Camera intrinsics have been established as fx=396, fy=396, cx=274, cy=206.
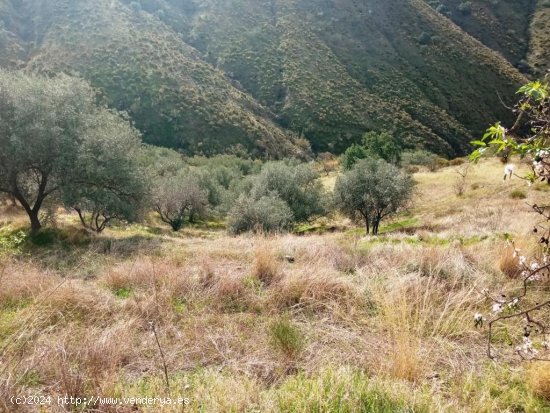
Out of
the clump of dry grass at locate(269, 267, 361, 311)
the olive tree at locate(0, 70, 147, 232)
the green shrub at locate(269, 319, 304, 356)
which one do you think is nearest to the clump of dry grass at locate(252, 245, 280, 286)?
the clump of dry grass at locate(269, 267, 361, 311)

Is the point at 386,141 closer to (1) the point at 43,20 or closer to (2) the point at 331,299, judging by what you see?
(2) the point at 331,299

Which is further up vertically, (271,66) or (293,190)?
(271,66)

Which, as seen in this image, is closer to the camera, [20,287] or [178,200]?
[20,287]

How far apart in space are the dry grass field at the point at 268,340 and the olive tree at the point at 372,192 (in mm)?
22628

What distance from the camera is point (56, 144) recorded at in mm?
16984

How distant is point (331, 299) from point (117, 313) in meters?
3.05

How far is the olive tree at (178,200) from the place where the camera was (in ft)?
137

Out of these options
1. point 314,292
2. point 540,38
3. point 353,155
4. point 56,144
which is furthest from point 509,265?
point 540,38

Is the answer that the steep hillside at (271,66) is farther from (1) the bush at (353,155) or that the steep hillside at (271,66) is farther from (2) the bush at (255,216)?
(2) the bush at (255,216)

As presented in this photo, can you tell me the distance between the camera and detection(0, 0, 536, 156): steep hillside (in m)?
70.6

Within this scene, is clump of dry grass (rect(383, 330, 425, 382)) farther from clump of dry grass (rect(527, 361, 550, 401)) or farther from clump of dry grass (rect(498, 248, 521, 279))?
clump of dry grass (rect(498, 248, 521, 279))

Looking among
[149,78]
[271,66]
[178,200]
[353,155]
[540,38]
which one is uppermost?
[540,38]

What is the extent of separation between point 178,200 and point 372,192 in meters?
21.2

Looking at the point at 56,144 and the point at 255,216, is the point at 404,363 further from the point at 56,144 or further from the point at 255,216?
the point at 255,216
